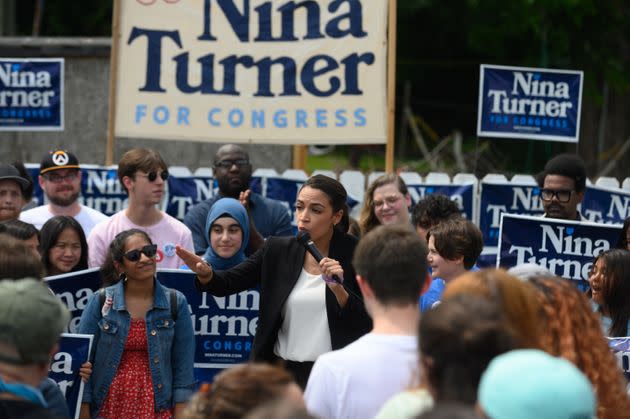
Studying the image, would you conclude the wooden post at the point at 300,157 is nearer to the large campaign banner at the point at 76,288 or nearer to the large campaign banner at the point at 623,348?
the large campaign banner at the point at 76,288

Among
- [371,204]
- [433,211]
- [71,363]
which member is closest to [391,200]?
[371,204]

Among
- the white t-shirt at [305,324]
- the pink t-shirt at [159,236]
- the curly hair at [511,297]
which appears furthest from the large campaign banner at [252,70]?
the curly hair at [511,297]

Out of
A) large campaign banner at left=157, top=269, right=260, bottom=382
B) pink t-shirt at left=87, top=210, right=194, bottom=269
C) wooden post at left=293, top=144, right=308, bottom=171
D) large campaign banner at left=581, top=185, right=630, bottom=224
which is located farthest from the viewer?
wooden post at left=293, top=144, right=308, bottom=171

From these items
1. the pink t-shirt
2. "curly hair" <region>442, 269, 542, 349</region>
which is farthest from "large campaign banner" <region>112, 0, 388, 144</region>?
"curly hair" <region>442, 269, 542, 349</region>

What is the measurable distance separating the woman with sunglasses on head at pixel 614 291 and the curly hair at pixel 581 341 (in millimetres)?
2312

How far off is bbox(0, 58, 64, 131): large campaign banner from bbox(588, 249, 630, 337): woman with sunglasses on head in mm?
6531

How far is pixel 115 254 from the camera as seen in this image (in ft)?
20.7

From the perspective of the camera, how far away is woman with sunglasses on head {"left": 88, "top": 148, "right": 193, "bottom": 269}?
24.9 ft

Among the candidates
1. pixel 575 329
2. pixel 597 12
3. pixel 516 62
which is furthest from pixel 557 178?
pixel 516 62

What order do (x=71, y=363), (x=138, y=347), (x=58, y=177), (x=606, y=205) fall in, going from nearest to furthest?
(x=71, y=363)
(x=138, y=347)
(x=58, y=177)
(x=606, y=205)

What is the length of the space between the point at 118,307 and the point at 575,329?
9.86ft

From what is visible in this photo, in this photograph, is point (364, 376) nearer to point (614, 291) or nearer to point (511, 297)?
point (511, 297)

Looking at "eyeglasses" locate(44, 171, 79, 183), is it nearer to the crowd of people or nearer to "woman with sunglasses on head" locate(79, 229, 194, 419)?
the crowd of people

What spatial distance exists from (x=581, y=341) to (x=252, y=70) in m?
6.25
